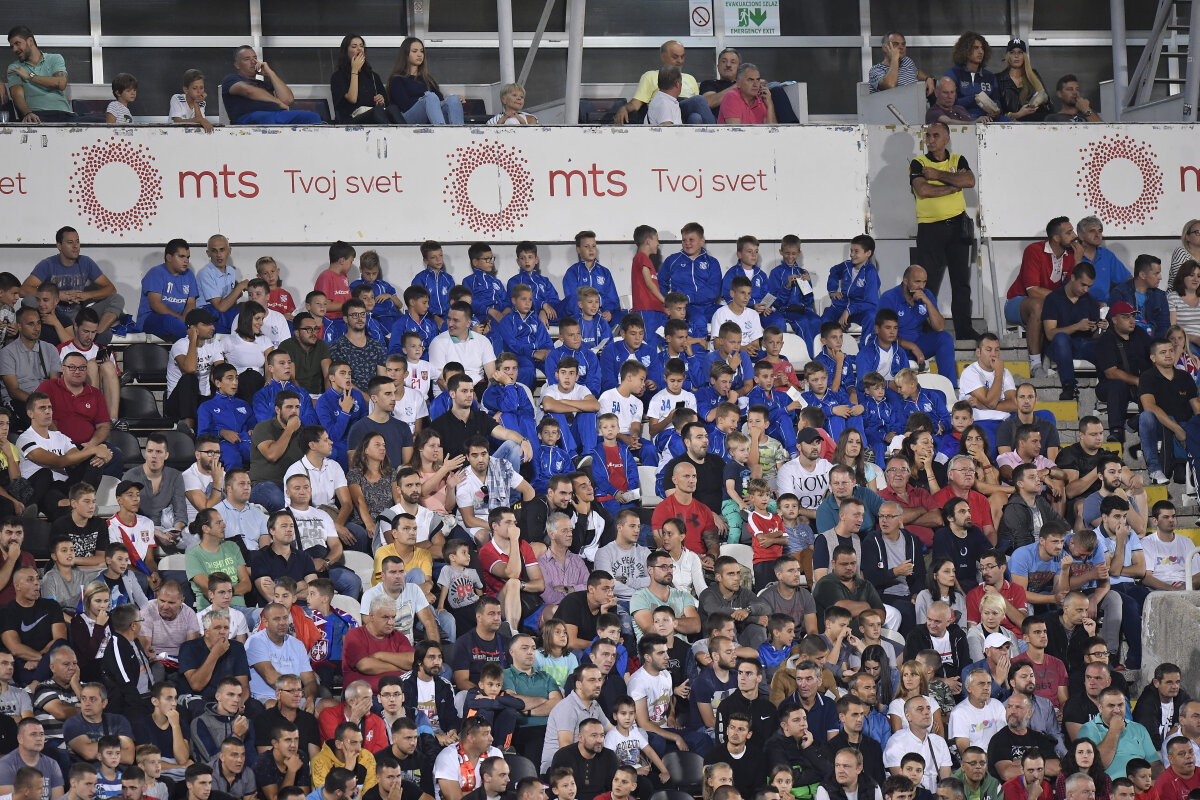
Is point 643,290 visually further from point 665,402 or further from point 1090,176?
point 1090,176

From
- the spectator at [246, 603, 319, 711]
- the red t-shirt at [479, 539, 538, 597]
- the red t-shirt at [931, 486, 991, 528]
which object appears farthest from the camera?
the red t-shirt at [931, 486, 991, 528]

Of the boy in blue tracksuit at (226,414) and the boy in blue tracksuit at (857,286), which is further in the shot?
the boy in blue tracksuit at (857,286)

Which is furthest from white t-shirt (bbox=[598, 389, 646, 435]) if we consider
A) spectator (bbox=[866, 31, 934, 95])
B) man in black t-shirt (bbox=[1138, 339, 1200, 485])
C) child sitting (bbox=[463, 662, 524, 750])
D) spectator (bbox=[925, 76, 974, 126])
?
spectator (bbox=[866, 31, 934, 95])

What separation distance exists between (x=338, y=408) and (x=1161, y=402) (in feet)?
21.4

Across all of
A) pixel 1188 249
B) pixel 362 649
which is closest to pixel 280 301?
pixel 362 649

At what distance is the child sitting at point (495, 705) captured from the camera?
1042 cm

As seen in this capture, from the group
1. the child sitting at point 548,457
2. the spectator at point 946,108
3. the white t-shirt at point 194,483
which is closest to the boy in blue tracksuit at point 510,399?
the child sitting at point 548,457

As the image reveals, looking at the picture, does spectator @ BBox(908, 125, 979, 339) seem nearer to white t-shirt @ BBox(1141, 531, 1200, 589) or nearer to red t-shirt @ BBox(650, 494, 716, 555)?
white t-shirt @ BBox(1141, 531, 1200, 589)

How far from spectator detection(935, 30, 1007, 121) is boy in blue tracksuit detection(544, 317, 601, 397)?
201 inches

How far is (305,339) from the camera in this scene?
13.7 metres

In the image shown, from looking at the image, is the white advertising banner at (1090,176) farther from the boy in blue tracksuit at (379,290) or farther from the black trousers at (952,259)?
the boy in blue tracksuit at (379,290)

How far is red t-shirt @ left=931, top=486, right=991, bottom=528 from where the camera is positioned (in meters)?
12.7

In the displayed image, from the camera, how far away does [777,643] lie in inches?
443

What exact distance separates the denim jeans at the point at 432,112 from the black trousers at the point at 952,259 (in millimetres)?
4351
